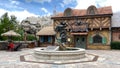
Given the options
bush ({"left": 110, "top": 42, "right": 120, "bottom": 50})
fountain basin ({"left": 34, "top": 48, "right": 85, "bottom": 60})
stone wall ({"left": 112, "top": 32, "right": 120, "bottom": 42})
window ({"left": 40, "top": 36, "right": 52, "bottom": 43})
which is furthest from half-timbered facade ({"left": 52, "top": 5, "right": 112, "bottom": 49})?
fountain basin ({"left": 34, "top": 48, "right": 85, "bottom": 60})

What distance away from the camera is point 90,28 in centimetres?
2344

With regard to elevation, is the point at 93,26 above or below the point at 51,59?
above

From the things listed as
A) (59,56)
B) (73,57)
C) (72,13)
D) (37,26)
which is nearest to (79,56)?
(73,57)

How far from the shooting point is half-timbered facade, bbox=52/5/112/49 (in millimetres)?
22906

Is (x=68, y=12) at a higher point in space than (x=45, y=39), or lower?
higher

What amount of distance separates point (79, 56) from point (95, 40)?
11523mm

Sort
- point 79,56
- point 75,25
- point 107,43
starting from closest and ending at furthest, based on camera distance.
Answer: point 79,56 → point 107,43 → point 75,25

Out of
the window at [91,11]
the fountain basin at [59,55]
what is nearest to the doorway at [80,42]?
the window at [91,11]

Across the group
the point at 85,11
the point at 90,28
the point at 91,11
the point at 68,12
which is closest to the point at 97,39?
the point at 90,28

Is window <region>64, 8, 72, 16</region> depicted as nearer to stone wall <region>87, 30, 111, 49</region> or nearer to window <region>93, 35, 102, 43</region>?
stone wall <region>87, 30, 111, 49</region>

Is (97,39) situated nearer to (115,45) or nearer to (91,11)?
(115,45)

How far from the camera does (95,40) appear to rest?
Result: 2355 cm

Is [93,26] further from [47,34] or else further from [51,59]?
[51,59]

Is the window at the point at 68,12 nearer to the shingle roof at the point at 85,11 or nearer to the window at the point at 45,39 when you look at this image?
the shingle roof at the point at 85,11
